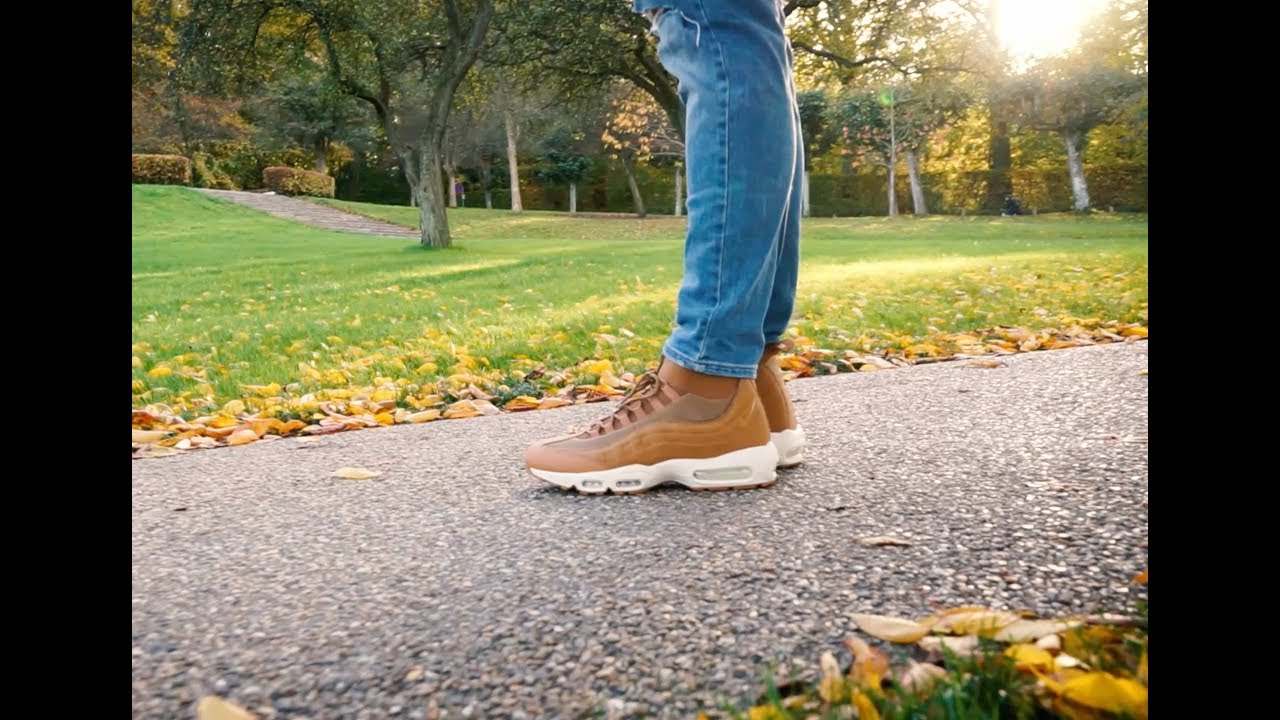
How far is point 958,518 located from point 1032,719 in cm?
59

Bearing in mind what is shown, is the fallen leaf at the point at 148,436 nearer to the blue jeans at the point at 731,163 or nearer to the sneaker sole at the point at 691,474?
the sneaker sole at the point at 691,474

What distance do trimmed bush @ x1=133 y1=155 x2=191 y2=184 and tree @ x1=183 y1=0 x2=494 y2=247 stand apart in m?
12.7

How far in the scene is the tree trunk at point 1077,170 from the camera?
26422 millimetres

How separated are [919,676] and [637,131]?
89.0 feet

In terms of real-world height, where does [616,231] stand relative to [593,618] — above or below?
above

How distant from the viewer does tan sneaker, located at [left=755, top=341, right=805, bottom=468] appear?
1817 millimetres

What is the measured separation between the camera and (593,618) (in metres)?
1.07

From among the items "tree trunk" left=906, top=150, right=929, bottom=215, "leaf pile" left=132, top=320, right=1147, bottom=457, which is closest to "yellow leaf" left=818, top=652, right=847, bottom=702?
"leaf pile" left=132, top=320, right=1147, bottom=457

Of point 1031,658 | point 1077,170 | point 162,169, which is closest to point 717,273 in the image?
point 1031,658

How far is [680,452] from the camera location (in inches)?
64.6

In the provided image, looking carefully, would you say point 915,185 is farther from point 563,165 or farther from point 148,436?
point 148,436

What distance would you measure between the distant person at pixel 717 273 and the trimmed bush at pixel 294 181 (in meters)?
28.8
